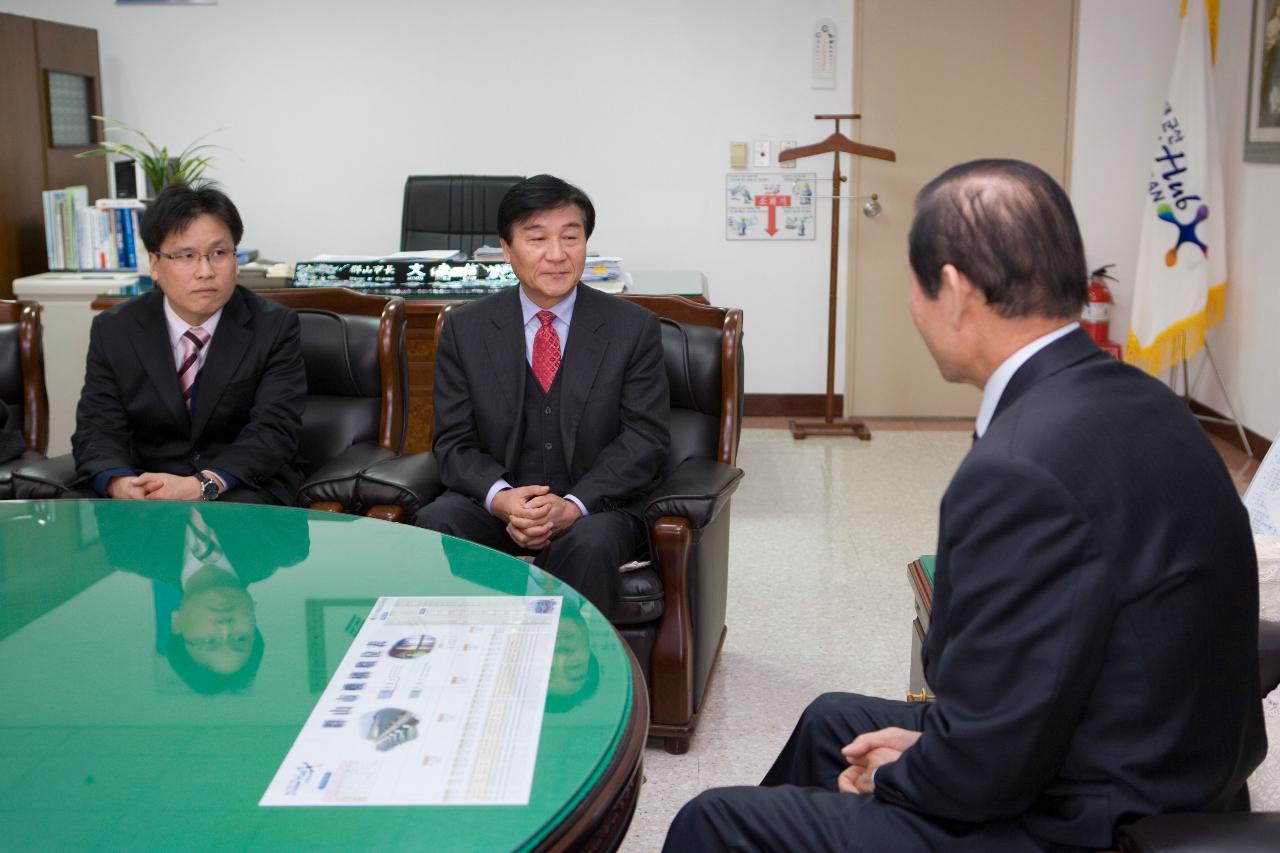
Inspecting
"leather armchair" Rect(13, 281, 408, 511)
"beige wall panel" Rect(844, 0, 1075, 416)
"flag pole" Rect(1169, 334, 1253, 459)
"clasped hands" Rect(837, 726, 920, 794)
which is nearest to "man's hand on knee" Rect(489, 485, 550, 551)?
"leather armchair" Rect(13, 281, 408, 511)

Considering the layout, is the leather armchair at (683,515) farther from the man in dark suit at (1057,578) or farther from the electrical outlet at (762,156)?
the electrical outlet at (762,156)

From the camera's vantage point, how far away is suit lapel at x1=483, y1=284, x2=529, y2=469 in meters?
3.11

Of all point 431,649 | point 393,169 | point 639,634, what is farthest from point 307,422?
point 393,169

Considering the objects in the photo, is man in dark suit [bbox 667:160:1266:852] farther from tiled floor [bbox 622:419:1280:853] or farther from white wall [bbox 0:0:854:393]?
white wall [bbox 0:0:854:393]

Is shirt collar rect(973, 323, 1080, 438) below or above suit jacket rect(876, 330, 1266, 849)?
above

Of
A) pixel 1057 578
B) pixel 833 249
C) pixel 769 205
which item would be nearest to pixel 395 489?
pixel 1057 578

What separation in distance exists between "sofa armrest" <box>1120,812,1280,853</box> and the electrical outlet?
17.1 ft

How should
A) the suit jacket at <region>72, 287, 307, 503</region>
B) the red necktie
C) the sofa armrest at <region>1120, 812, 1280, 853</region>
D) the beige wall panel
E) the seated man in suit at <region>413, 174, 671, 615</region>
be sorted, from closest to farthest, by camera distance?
the sofa armrest at <region>1120, 812, 1280, 853</region> < the seated man in suit at <region>413, 174, 671, 615</region> < the red necktie < the suit jacket at <region>72, 287, 307, 503</region> < the beige wall panel

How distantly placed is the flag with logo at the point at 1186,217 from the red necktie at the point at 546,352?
11.9 feet

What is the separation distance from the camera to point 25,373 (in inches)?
142

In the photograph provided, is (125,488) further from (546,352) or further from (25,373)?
(546,352)

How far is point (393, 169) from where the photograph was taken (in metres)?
6.46

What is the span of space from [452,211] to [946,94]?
2457mm

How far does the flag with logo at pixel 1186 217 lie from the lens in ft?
18.5
